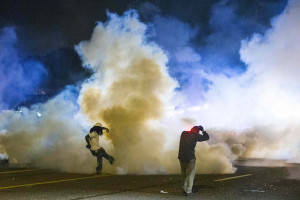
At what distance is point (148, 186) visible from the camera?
1008 centimetres

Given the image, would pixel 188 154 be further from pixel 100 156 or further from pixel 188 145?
pixel 100 156

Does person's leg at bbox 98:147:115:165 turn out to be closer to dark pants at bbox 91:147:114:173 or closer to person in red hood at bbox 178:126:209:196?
→ dark pants at bbox 91:147:114:173

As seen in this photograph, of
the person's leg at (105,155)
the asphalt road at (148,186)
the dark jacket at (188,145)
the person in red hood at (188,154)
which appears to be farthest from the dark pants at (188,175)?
the person's leg at (105,155)

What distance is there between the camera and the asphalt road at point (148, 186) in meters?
8.54

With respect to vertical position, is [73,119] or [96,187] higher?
[73,119]

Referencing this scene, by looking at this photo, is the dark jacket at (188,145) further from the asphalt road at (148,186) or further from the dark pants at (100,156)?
the dark pants at (100,156)

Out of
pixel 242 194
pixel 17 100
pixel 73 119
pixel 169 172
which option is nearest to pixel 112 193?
pixel 242 194

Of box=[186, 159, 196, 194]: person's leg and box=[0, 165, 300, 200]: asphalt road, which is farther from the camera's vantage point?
box=[186, 159, 196, 194]: person's leg

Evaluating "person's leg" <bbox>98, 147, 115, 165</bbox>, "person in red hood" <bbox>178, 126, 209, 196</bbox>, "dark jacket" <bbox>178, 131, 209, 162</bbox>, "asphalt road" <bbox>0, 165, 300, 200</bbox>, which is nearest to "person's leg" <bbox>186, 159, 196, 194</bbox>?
"person in red hood" <bbox>178, 126, 209, 196</bbox>

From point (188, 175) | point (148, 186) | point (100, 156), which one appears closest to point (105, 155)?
point (100, 156)

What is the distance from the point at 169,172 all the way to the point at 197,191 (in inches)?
164

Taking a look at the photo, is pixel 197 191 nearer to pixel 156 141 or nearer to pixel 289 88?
pixel 156 141

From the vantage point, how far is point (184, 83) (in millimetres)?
20438

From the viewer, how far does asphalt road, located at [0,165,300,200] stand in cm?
854
